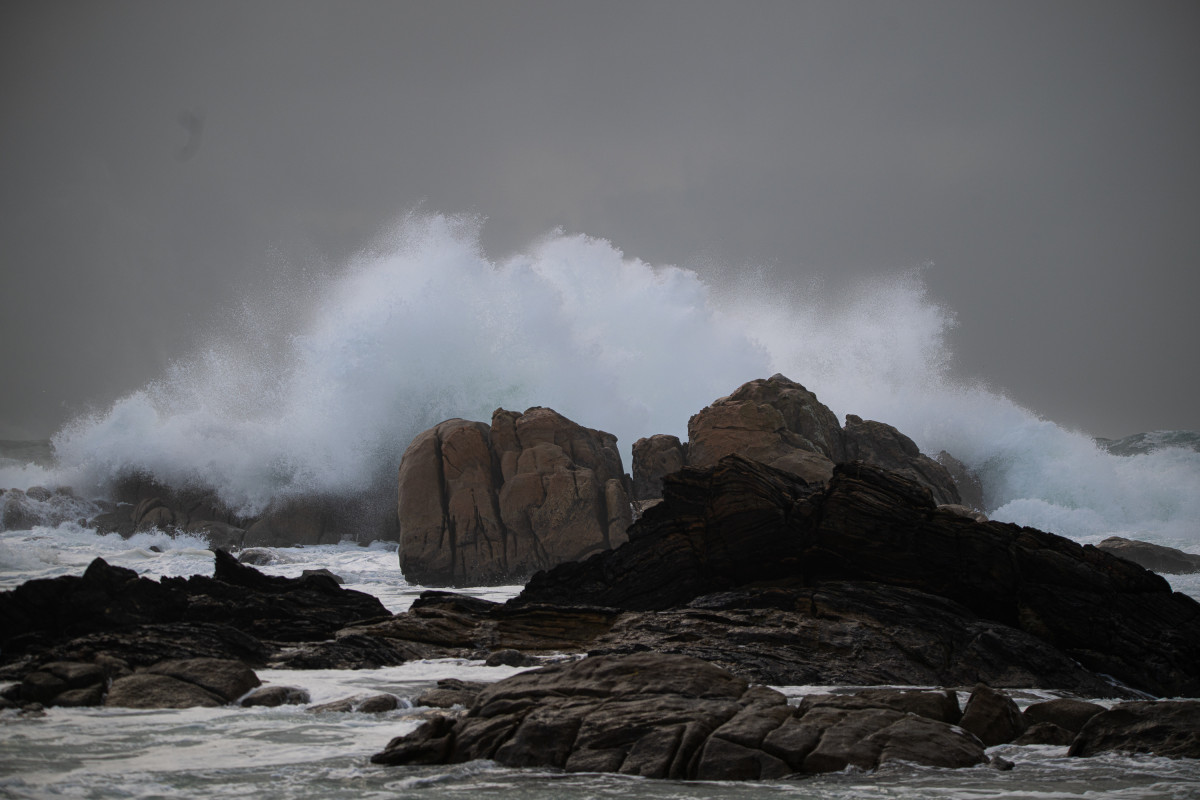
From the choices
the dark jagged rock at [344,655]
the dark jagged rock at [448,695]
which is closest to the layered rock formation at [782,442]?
the dark jagged rock at [344,655]

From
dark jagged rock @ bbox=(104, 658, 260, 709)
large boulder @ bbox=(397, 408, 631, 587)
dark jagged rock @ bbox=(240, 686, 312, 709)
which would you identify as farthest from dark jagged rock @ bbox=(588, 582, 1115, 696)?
large boulder @ bbox=(397, 408, 631, 587)

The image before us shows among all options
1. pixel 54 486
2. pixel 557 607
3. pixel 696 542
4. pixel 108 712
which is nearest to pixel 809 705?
pixel 108 712

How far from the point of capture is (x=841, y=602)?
1405 cm

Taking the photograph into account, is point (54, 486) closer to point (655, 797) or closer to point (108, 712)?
point (108, 712)

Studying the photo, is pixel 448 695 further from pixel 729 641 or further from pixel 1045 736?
pixel 1045 736

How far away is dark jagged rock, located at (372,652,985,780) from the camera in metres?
6.23

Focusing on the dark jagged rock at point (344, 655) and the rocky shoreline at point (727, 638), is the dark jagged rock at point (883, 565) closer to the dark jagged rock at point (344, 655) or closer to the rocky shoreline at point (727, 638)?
the rocky shoreline at point (727, 638)

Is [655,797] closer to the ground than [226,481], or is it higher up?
closer to the ground

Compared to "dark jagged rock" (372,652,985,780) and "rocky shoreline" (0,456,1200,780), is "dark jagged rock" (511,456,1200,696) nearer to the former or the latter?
"rocky shoreline" (0,456,1200,780)

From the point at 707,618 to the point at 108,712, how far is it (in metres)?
8.83

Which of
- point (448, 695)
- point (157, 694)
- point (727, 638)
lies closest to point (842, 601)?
point (727, 638)

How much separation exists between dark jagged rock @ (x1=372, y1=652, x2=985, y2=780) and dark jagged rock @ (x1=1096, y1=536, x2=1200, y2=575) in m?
31.5

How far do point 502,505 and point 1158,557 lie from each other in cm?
2740

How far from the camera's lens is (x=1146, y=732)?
267 inches
